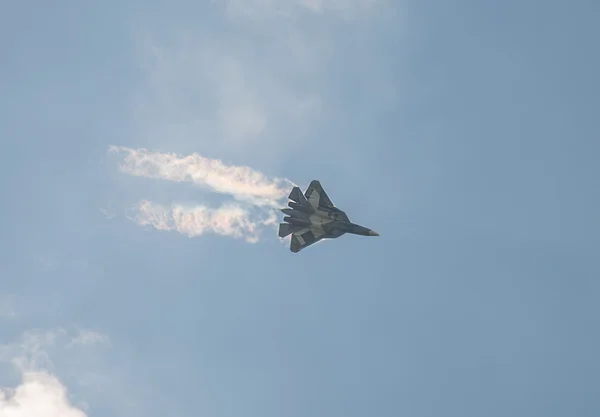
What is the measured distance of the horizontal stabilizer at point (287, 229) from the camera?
99.9 meters

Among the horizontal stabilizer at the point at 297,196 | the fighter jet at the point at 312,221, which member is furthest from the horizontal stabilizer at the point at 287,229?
the horizontal stabilizer at the point at 297,196

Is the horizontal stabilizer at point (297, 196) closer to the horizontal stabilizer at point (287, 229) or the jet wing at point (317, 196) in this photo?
the jet wing at point (317, 196)

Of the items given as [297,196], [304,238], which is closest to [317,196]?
[297,196]

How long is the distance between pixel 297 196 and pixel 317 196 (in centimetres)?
376

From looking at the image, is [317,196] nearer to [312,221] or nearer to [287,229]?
[312,221]

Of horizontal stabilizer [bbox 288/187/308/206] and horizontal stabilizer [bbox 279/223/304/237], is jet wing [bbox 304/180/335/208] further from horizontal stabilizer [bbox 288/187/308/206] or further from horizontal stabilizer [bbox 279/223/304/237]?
horizontal stabilizer [bbox 279/223/304/237]

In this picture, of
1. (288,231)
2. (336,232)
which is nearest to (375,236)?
(336,232)

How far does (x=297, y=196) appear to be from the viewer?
3942 inches

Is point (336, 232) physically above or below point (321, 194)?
below

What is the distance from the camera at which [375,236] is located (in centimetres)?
10006

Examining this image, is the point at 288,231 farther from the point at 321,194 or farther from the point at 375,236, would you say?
the point at 375,236

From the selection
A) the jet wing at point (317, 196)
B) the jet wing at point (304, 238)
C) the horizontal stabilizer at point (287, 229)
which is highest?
the jet wing at point (317, 196)

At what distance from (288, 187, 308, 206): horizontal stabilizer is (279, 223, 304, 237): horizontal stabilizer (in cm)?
454

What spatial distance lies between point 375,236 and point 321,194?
41.4 feet
